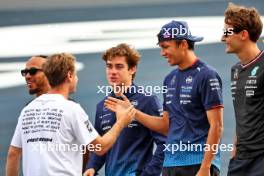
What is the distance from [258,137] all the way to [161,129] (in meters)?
0.73

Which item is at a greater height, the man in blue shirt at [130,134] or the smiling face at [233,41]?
the smiling face at [233,41]

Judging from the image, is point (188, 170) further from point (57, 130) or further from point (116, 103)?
point (57, 130)

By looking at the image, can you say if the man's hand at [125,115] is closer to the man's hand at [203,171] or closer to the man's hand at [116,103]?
the man's hand at [116,103]

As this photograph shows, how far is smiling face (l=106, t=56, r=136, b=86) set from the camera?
187 inches

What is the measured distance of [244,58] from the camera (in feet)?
13.9

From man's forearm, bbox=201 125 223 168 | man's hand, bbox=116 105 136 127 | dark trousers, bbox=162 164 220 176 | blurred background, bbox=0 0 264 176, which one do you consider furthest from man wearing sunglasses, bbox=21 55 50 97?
blurred background, bbox=0 0 264 176

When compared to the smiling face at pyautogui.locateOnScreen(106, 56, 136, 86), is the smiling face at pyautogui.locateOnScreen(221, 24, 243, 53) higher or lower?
higher

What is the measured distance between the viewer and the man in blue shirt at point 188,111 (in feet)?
14.3

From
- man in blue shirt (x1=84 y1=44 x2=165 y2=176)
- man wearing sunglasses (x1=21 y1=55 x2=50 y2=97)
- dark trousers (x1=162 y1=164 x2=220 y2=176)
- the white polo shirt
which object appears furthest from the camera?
man wearing sunglasses (x1=21 y1=55 x2=50 y2=97)

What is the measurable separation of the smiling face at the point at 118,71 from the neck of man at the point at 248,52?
0.79 meters

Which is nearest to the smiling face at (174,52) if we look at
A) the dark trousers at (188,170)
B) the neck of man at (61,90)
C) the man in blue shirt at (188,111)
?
the man in blue shirt at (188,111)

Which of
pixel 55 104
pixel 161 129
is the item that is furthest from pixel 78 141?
pixel 161 129

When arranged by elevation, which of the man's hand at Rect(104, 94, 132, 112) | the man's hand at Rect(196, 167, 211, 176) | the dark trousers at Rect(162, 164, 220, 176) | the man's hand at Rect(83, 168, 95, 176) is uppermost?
the man's hand at Rect(104, 94, 132, 112)

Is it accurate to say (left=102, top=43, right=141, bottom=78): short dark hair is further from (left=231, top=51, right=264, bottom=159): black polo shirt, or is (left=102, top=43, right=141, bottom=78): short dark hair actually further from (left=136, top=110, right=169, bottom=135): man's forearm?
(left=231, top=51, right=264, bottom=159): black polo shirt
